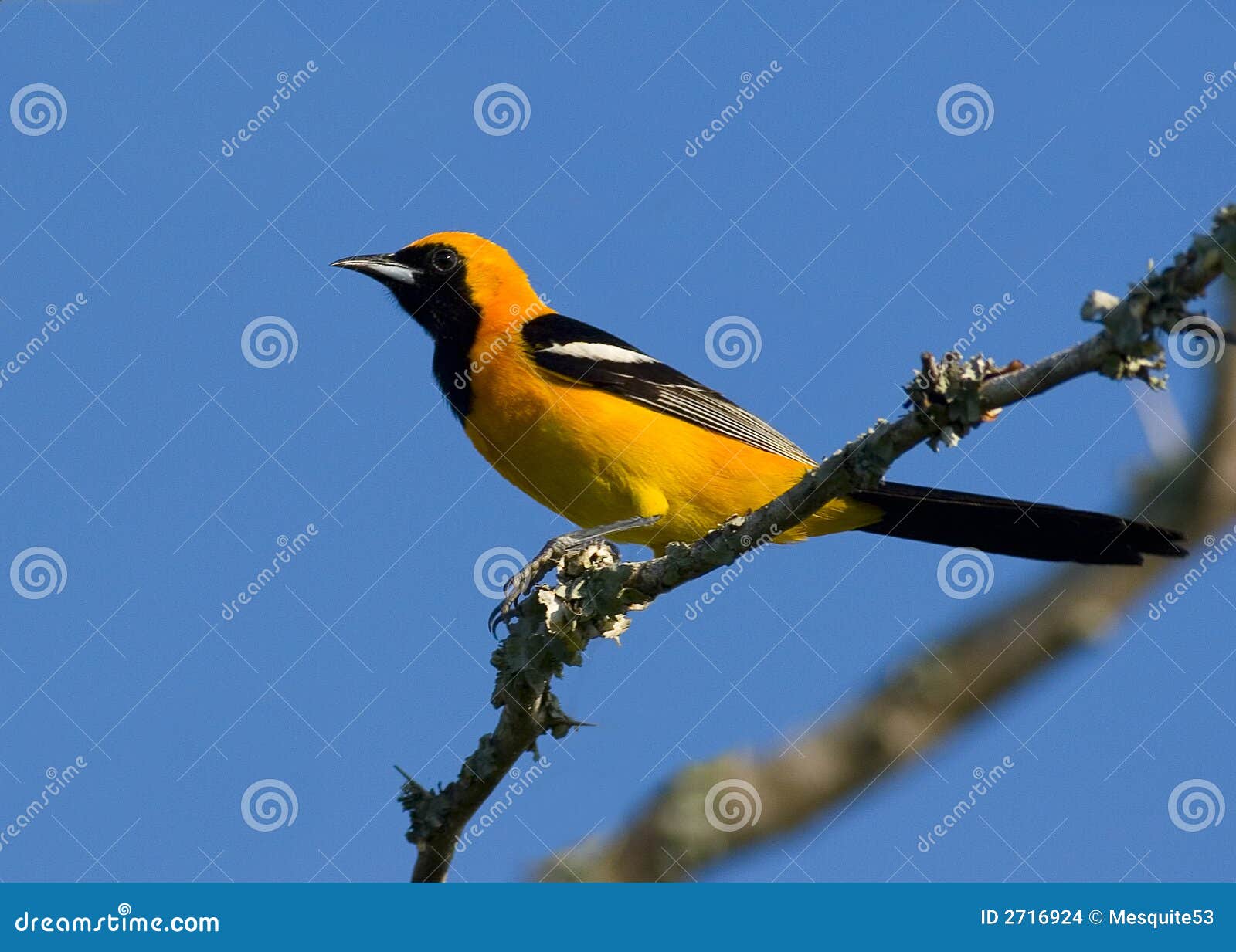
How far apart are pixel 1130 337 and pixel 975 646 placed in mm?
3935

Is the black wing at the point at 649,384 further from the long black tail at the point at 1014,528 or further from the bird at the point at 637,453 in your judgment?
the long black tail at the point at 1014,528

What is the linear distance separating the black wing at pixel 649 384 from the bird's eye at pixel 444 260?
33.1 inches

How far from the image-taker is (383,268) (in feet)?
25.4

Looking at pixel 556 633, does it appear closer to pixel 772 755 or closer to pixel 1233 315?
pixel 772 755

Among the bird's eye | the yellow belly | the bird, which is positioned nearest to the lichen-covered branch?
the bird

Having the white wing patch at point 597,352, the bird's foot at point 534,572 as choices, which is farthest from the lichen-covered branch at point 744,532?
the white wing patch at point 597,352

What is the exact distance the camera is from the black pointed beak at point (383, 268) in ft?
25.3

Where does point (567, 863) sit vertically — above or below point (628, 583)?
below

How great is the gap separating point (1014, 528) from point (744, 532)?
2.32m

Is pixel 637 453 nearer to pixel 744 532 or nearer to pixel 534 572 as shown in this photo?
pixel 534 572

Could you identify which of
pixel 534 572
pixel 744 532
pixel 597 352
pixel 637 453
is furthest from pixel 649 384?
pixel 744 532

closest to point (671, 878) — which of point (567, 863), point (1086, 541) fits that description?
point (567, 863)

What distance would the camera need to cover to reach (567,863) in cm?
636

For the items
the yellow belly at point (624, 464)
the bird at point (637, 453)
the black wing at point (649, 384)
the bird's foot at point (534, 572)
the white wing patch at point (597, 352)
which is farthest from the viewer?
the white wing patch at point (597, 352)
